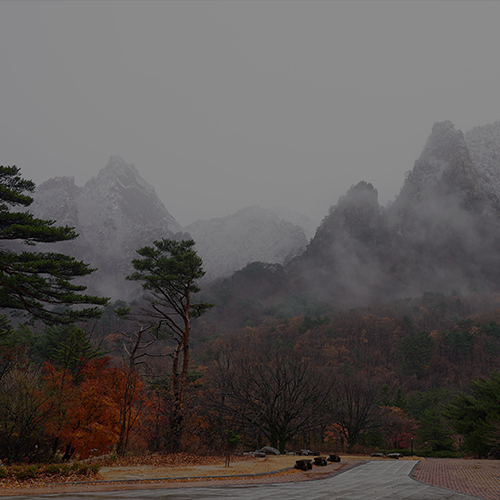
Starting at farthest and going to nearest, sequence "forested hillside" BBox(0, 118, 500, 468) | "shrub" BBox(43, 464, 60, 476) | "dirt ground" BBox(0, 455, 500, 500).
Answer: "forested hillside" BBox(0, 118, 500, 468)
"shrub" BBox(43, 464, 60, 476)
"dirt ground" BBox(0, 455, 500, 500)

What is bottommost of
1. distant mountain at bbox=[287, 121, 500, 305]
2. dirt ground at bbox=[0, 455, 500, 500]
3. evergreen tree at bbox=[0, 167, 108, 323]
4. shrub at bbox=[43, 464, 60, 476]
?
dirt ground at bbox=[0, 455, 500, 500]

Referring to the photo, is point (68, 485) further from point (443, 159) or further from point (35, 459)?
point (443, 159)

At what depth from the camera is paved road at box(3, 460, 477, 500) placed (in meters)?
9.99

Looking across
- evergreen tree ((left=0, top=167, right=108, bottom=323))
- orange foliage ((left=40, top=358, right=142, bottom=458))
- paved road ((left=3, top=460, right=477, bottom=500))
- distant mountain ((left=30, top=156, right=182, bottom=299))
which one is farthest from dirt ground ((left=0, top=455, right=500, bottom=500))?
distant mountain ((left=30, top=156, right=182, bottom=299))

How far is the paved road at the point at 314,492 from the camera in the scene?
999 cm

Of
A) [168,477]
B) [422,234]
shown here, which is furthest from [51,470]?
[422,234]

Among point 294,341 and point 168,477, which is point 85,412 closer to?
point 168,477

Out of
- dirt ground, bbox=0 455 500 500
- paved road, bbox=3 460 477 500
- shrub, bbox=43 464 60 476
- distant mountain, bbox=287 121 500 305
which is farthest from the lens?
distant mountain, bbox=287 121 500 305

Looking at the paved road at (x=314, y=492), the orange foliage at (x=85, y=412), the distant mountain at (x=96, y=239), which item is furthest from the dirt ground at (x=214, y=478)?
the distant mountain at (x=96, y=239)

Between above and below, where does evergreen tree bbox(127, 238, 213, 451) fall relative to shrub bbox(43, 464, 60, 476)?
above

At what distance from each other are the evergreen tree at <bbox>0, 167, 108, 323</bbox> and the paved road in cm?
977

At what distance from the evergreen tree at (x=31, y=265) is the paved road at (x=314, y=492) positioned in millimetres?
9767

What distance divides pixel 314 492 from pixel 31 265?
14.4m

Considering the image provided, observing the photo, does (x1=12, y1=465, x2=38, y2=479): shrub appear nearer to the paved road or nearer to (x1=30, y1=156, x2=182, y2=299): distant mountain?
the paved road
